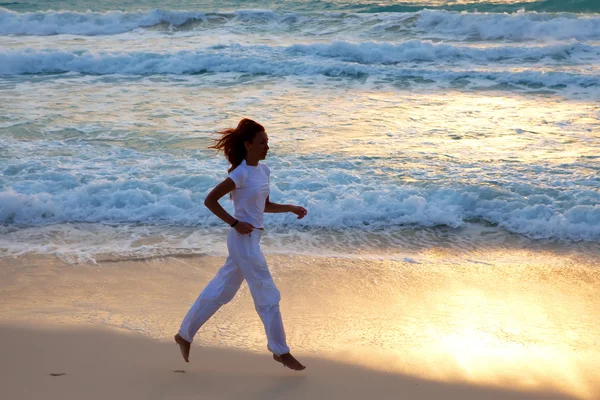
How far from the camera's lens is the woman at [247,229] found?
13.1ft

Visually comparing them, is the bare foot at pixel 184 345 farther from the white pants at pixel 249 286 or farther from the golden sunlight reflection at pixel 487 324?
the golden sunlight reflection at pixel 487 324

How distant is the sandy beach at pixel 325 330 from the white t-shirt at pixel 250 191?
3.26 ft

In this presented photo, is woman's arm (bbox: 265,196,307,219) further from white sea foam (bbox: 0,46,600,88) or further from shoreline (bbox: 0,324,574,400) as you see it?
white sea foam (bbox: 0,46,600,88)

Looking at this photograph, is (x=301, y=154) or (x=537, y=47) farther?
(x=537, y=47)

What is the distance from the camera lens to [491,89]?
14.4 meters

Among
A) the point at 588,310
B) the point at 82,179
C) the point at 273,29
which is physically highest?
the point at 273,29

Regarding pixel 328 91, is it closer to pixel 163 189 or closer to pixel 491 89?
pixel 491 89

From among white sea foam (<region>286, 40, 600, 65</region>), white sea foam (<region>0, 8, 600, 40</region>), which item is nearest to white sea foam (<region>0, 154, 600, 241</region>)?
white sea foam (<region>286, 40, 600, 65</region>)

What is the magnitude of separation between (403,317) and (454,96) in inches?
368

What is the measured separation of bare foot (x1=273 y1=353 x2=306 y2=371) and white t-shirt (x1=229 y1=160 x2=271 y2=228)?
0.80 m

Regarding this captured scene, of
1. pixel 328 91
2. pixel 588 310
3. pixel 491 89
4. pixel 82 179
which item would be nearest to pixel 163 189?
pixel 82 179

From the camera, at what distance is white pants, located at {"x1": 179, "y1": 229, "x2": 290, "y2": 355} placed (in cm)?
407

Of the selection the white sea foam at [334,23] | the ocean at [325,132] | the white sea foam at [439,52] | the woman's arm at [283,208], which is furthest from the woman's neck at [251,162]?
the white sea foam at [334,23]

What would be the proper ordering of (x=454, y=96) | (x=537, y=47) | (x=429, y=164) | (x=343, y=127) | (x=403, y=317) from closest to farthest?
1. (x=403, y=317)
2. (x=429, y=164)
3. (x=343, y=127)
4. (x=454, y=96)
5. (x=537, y=47)
